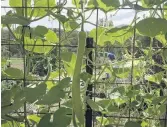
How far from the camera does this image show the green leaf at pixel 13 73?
38.7 inches

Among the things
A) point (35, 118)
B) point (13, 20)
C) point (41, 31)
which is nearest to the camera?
point (13, 20)

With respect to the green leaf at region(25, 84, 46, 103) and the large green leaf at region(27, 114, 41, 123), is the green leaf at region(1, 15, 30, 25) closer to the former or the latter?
the green leaf at region(25, 84, 46, 103)

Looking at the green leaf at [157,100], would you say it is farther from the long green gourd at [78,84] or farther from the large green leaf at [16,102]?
the large green leaf at [16,102]

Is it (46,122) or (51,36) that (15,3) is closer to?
(51,36)

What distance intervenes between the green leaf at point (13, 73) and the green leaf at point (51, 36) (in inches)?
4.4

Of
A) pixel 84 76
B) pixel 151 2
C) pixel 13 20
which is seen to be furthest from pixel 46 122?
pixel 151 2

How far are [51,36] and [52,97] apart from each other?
19cm

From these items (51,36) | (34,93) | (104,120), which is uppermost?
(51,36)

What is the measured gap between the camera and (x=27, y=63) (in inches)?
38.9

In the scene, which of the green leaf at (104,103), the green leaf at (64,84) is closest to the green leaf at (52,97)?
→ the green leaf at (64,84)

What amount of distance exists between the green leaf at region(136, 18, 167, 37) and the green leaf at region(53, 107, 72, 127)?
25 cm

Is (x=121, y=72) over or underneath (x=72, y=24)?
underneath

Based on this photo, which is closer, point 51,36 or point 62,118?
point 62,118

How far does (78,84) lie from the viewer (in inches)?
33.2
